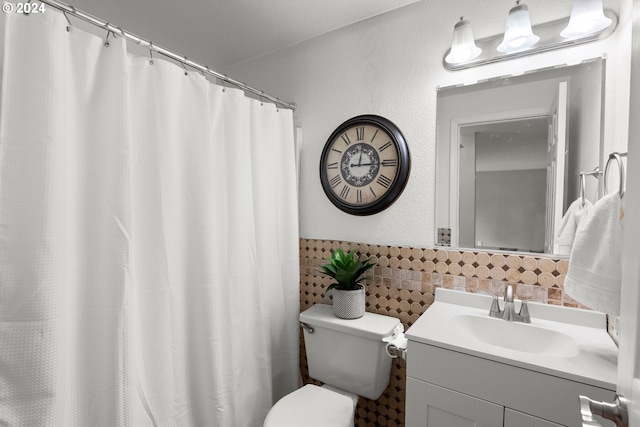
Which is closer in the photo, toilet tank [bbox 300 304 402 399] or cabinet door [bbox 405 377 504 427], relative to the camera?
cabinet door [bbox 405 377 504 427]

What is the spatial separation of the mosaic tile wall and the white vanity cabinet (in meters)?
0.13

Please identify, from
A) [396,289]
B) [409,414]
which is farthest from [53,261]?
[396,289]

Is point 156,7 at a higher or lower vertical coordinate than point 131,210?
higher

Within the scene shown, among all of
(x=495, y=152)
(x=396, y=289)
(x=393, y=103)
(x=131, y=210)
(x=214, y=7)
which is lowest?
(x=396, y=289)

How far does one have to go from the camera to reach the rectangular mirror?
1.23m

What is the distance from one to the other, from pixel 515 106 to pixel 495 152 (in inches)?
8.2

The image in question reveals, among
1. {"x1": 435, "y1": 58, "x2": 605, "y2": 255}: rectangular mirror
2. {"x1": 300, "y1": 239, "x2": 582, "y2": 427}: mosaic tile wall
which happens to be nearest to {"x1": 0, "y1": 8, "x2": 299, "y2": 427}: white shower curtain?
{"x1": 300, "y1": 239, "x2": 582, "y2": 427}: mosaic tile wall

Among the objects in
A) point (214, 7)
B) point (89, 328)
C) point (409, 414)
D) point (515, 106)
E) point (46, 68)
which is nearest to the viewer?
point (46, 68)

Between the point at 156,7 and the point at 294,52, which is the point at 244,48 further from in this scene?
the point at 156,7

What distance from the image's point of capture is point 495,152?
1.38 m

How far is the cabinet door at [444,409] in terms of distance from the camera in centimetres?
100

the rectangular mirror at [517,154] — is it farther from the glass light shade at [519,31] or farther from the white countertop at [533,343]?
the white countertop at [533,343]

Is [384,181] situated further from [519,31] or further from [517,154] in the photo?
[519,31]

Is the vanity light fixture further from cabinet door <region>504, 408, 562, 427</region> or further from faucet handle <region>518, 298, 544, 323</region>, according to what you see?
cabinet door <region>504, 408, 562, 427</region>
